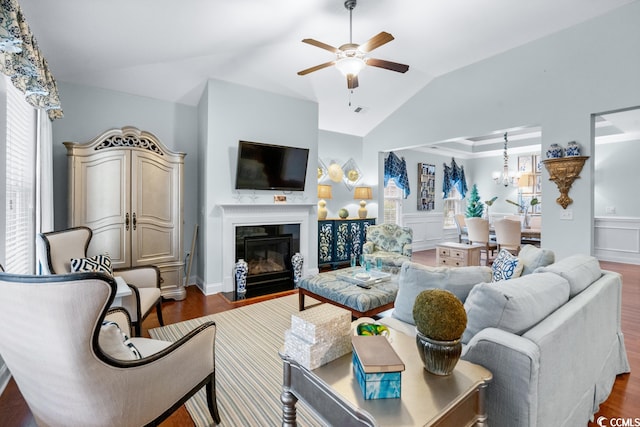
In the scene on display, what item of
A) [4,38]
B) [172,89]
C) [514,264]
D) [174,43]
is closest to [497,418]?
[514,264]

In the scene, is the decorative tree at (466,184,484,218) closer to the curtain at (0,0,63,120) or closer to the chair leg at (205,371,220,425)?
the chair leg at (205,371,220,425)

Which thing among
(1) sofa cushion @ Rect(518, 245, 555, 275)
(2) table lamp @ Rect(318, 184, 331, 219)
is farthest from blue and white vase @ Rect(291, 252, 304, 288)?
(1) sofa cushion @ Rect(518, 245, 555, 275)

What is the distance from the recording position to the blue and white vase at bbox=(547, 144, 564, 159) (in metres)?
3.73

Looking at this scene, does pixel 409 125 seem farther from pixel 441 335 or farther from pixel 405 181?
pixel 441 335

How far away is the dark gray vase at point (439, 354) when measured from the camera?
1053mm

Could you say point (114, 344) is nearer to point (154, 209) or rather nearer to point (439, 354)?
point (439, 354)

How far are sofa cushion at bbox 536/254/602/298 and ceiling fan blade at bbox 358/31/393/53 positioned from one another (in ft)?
6.64

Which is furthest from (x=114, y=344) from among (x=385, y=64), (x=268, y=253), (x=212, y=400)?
(x=268, y=253)

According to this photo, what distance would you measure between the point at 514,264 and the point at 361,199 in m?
4.20

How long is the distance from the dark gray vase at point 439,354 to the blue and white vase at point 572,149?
3741 millimetres

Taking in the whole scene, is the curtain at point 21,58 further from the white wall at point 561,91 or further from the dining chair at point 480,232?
the dining chair at point 480,232

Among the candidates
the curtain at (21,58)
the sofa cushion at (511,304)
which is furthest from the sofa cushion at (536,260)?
the curtain at (21,58)

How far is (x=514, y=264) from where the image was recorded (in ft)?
7.34

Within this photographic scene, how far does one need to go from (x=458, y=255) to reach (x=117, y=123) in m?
5.62
